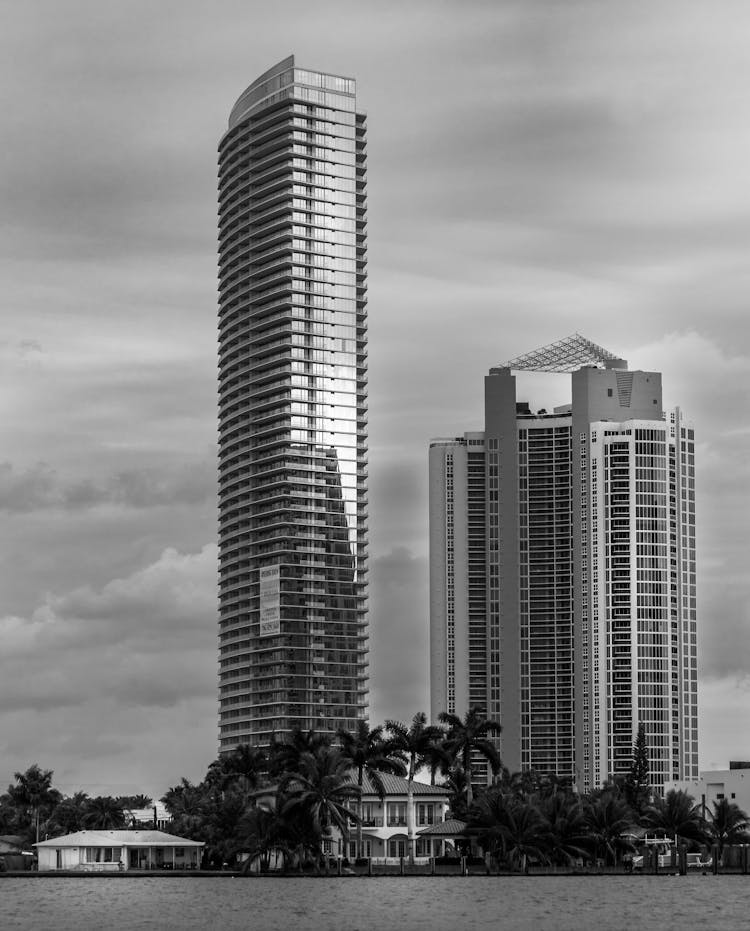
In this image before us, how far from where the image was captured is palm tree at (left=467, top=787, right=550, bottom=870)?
6762 inches

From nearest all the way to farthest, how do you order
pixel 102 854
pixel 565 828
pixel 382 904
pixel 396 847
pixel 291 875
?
pixel 382 904
pixel 291 875
pixel 565 828
pixel 396 847
pixel 102 854

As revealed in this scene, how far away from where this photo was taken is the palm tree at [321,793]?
163125 mm

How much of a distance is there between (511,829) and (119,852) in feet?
161

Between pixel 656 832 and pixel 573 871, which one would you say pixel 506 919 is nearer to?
pixel 573 871

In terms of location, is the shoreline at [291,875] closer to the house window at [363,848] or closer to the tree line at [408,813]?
the tree line at [408,813]

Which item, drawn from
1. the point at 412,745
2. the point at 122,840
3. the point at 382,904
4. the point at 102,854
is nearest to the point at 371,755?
the point at 412,745

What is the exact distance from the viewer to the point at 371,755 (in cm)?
18450

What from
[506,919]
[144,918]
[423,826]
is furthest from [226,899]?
[423,826]

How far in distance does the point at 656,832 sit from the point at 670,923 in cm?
8420

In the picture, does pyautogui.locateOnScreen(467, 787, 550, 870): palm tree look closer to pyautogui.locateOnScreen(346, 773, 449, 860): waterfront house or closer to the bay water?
the bay water

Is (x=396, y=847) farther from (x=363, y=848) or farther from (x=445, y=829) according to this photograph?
(x=445, y=829)

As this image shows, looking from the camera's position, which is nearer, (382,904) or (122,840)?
(382,904)

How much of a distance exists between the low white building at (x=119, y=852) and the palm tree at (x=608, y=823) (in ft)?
141

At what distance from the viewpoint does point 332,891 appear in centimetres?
14962
